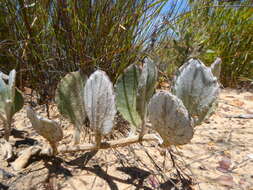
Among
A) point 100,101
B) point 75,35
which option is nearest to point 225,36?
point 75,35

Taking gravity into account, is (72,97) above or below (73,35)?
below

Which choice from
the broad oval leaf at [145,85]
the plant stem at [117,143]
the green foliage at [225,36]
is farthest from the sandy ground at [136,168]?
the green foliage at [225,36]

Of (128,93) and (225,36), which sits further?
(225,36)

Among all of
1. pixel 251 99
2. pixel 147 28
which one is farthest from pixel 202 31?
pixel 147 28

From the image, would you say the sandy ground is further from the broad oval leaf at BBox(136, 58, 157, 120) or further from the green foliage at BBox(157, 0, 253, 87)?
the green foliage at BBox(157, 0, 253, 87)

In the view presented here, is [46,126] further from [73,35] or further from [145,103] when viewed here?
[73,35]

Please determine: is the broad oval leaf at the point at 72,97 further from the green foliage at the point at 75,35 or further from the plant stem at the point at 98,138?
the green foliage at the point at 75,35
